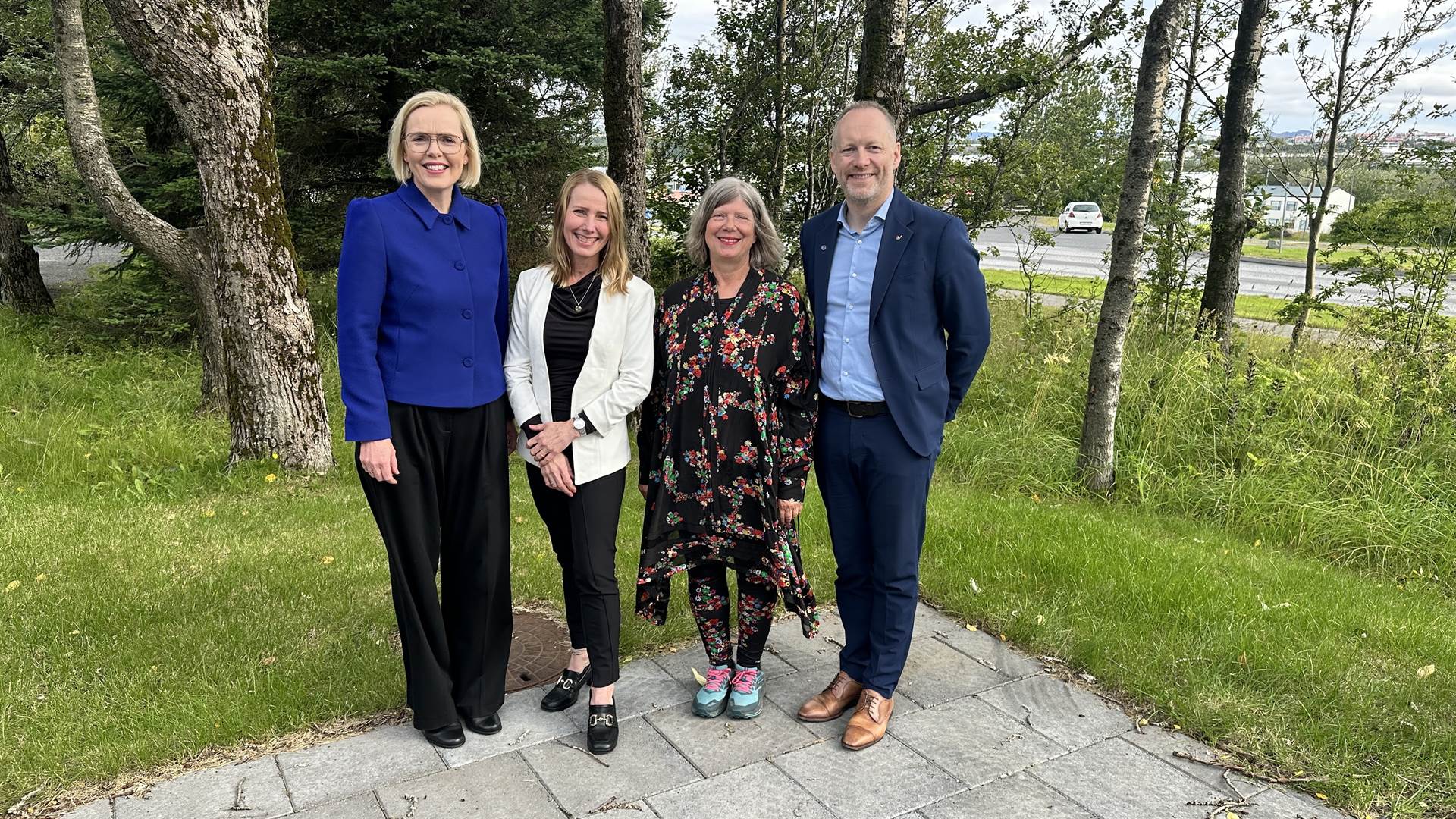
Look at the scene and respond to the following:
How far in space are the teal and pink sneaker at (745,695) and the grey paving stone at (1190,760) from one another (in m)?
1.28

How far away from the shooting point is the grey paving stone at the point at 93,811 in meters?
2.64

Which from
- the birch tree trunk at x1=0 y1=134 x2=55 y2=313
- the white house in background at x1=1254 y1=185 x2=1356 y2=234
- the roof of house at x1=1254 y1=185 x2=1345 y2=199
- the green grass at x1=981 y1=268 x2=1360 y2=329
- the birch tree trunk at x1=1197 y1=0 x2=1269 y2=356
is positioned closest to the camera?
the birch tree trunk at x1=1197 y1=0 x2=1269 y2=356

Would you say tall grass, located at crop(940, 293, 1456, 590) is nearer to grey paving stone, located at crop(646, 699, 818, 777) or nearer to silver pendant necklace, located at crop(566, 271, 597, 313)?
grey paving stone, located at crop(646, 699, 818, 777)

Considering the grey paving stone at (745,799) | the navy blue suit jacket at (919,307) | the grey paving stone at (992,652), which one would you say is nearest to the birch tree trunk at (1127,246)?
the grey paving stone at (992,652)

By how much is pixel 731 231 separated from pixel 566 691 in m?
1.77

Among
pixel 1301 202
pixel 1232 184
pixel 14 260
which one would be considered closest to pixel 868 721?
pixel 1232 184

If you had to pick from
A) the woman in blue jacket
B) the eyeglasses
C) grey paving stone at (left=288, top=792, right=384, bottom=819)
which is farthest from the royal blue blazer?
grey paving stone at (left=288, top=792, right=384, bottom=819)

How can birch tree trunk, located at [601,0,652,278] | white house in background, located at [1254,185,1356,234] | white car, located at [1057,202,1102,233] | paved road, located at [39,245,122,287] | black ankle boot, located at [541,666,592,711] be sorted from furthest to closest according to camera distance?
white car, located at [1057,202,1102,233] → paved road, located at [39,245,122,287] → white house in background, located at [1254,185,1356,234] → birch tree trunk, located at [601,0,652,278] → black ankle boot, located at [541,666,592,711]

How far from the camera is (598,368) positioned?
2.96m

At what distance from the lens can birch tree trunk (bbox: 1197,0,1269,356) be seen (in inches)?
309

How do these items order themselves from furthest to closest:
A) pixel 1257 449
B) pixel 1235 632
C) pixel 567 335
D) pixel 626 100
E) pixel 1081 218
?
pixel 1081 218 < pixel 626 100 < pixel 1257 449 < pixel 1235 632 < pixel 567 335

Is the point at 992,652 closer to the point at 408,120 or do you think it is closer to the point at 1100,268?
the point at 408,120

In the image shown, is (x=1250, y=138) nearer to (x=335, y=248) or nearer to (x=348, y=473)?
(x=348, y=473)

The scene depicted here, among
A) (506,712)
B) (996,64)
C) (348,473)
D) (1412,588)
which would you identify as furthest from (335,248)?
(1412,588)
